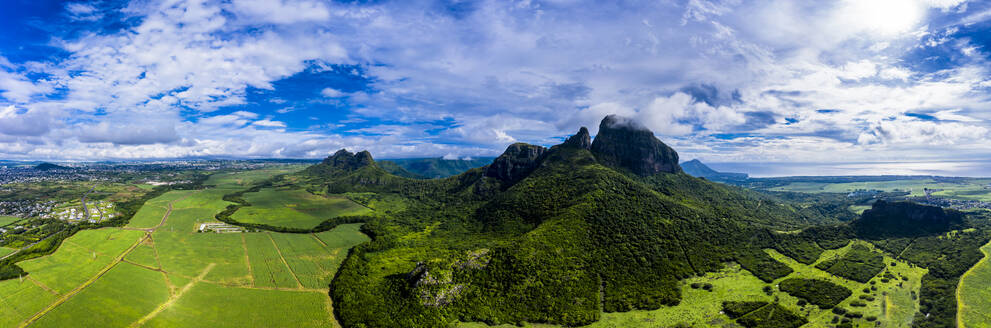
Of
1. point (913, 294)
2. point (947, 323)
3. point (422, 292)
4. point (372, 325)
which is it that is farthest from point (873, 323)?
point (372, 325)

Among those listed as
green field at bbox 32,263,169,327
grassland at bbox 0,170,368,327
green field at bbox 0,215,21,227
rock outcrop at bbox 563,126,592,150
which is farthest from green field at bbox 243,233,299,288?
rock outcrop at bbox 563,126,592,150

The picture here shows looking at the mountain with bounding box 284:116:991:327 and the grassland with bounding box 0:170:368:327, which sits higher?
the mountain with bounding box 284:116:991:327

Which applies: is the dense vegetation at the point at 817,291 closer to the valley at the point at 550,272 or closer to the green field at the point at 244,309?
the valley at the point at 550,272

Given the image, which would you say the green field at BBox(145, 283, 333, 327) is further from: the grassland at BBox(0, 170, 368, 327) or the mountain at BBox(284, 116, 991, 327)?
the mountain at BBox(284, 116, 991, 327)

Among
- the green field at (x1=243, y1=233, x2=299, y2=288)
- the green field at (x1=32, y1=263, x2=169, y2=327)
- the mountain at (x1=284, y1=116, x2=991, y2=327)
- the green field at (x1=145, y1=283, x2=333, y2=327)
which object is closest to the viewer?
the green field at (x1=32, y1=263, x2=169, y2=327)

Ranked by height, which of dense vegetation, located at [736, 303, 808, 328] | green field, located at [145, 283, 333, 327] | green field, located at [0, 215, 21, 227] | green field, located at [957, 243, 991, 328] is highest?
green field, located at [957, 243, 991, 328]

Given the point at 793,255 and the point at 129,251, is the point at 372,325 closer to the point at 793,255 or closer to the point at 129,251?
the point at 129,251

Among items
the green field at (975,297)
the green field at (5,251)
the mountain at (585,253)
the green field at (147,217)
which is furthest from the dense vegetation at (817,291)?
the green field at (147,217)
